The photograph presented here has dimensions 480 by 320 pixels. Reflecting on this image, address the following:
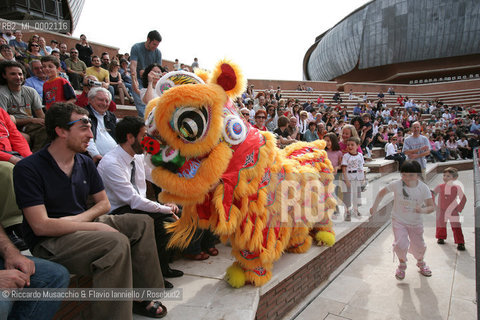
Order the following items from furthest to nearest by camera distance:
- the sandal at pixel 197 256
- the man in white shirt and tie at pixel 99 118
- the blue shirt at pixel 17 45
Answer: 1. the blue shirt at pixel 17 45
2. the man in white shirt and tie at pixel 99 118
3. the sandal at pixel 197 256

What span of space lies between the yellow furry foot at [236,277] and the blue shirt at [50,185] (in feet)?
4.12

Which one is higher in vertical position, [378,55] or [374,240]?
[378,55]

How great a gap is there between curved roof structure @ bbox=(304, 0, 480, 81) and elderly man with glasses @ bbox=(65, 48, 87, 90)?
33.0 metres

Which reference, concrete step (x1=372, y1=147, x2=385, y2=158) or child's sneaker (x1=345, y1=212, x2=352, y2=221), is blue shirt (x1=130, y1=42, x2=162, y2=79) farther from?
concrete step (x1=372, y1=147, x2=385, y2=158)

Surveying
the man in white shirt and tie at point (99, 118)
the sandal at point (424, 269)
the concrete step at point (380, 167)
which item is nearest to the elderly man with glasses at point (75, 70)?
the man in white shirt and tie at point (99, 118)

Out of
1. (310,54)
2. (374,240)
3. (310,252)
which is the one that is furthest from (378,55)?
(310,252)

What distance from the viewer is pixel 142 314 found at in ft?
6.37

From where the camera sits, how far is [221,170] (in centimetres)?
191

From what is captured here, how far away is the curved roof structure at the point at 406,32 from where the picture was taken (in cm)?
2855

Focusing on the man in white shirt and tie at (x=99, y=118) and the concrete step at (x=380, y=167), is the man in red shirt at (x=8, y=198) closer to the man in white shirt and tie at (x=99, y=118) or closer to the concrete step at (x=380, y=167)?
the man in white shirt and tie at (x=99, y=118)

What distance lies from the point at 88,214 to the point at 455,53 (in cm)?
3815

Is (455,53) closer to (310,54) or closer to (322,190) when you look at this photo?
(310,54)

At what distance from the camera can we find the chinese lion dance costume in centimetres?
186

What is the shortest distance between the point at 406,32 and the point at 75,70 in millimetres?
34881
